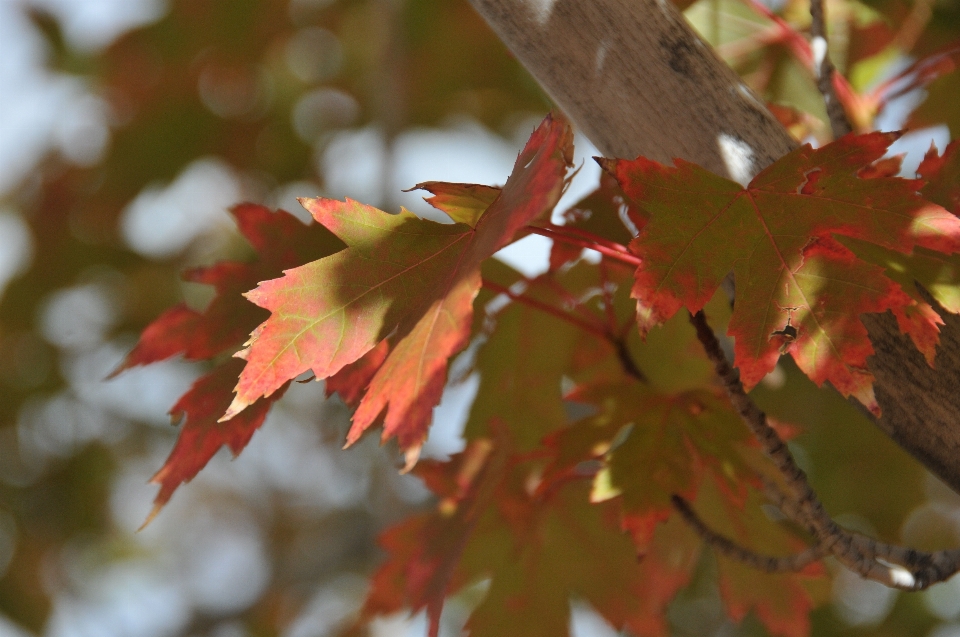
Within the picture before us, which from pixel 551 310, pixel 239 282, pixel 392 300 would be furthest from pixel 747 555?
pixel 239 282

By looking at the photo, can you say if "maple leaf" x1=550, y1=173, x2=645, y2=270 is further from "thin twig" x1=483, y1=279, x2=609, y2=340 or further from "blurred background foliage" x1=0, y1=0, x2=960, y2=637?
"blurred background foliage" x1=0, y1=0, x2=960, y2=637

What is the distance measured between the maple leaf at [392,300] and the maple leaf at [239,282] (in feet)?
0.57

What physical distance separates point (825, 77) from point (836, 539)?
1.39ft

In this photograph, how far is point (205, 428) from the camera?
0.66 m

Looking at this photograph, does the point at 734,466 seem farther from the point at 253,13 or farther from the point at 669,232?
the point at 253,13

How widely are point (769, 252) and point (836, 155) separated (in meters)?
0.08

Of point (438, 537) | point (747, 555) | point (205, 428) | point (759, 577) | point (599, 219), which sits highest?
point (205, 428)

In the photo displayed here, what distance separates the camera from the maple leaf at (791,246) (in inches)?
20.6

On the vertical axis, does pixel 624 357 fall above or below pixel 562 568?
above

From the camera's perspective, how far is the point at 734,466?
709mm

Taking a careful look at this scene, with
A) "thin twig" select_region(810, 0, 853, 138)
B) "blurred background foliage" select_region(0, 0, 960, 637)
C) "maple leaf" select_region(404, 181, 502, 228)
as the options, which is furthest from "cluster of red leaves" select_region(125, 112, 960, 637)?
"blurred background foliage" select_region(0, 0, 960, 637)

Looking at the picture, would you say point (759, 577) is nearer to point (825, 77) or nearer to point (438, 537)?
point (438, 537)

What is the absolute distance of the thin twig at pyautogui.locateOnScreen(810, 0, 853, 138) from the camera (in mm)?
747

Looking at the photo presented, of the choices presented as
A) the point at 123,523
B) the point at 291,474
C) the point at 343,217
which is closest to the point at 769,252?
the point at 343,217
